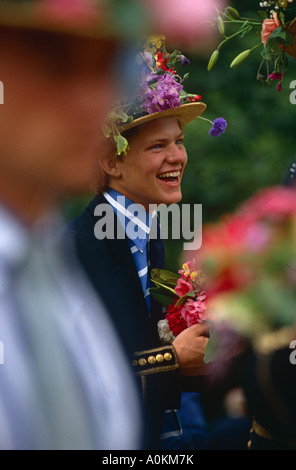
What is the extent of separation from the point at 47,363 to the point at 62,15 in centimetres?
43

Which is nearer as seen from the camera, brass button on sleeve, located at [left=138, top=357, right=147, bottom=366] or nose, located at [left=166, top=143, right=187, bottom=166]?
brass button on sleeve, located at [left=138, top=357, right=147, bottom=366]

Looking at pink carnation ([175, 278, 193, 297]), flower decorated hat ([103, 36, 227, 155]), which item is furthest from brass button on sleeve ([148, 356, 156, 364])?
flower decorated hat ([103, 36, 227, 155])

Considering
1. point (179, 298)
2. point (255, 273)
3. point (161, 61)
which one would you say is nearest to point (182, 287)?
point (179, 298)

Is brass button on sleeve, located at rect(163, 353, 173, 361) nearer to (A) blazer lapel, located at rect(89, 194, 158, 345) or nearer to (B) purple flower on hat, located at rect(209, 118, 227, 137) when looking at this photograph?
(A) blazer lapel, located at rect(89, 194, 158, 345)

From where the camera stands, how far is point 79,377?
77 centimetres

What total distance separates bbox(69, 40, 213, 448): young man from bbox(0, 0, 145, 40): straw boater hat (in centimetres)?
114

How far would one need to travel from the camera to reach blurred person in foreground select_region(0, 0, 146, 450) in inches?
27.4

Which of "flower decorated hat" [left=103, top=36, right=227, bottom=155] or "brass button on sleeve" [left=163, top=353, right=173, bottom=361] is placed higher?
"flower decorated hat" [left=103, top=36, right=227, bottom=155]

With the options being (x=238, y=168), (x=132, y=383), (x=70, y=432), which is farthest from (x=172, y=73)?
(x=238, y=168)

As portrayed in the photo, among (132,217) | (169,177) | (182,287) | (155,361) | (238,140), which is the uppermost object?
(238,140)

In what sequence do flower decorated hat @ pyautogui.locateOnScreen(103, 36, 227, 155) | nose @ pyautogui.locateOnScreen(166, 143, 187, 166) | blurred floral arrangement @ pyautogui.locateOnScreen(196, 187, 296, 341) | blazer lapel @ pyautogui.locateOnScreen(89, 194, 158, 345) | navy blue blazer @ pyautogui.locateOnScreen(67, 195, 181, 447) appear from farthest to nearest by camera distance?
Answer: nose @ pyautogui.locateOnScreen(166, 143, 187, 166) < flower decorated hat @ pyautogui.locateOnScreen(103, 36, 227, 155) < blazer lapel @ pyautogui.locateOnScreen(89, 194, 158, 345) < navy blue blazer @ pyautogui.locateOnScreen(67, 195, 181, 447) < blurred floral arrangement @ pyautogui.locateOnScreen(196, 187, 296, 341)

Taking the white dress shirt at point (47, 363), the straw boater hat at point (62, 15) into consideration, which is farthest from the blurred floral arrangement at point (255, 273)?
the straw boater hat at point (62, 15)

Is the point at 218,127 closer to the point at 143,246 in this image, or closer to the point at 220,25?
the point at 220,25

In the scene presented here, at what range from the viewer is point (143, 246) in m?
2.07
